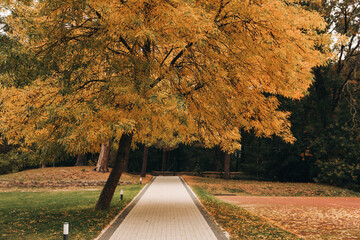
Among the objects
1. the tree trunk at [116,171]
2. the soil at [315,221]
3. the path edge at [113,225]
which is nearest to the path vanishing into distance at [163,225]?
the path edge at [113,225]

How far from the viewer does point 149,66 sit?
8383 millimetres

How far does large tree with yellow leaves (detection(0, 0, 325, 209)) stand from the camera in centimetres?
717

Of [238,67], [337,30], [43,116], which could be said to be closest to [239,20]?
[238,67]

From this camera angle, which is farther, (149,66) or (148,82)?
(149,66)

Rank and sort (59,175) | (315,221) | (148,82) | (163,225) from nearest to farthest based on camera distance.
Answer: (148,82)
(163,225)
(315,221)
(59,175)

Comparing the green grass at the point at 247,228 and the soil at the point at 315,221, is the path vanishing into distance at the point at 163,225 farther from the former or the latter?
the soil at the point at 315,221

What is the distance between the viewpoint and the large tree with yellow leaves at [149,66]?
23.5ft

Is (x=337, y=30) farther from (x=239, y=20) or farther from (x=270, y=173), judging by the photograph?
(x=239, y=20)

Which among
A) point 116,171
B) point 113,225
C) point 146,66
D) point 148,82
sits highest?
point 146,66

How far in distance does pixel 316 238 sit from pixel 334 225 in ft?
9.44

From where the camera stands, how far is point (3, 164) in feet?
96.1

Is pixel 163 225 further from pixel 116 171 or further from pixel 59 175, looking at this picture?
pixel 59 175

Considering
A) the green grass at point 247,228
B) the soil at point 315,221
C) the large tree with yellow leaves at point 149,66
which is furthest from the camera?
the soil at point 315,221

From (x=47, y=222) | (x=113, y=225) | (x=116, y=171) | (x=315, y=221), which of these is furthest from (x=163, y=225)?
(x=315, y=221)
